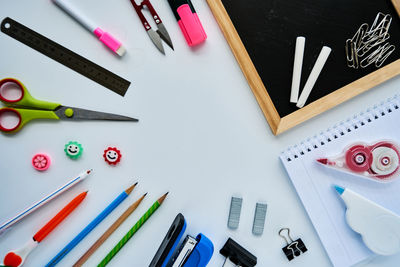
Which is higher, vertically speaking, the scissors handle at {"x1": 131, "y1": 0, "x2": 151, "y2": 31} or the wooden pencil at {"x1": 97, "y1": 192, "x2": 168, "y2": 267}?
the scissors handle at {"x1": 131, "y1": 0, "x2": 151, "y2": 31}

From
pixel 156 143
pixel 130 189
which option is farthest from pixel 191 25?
pixel 130 189

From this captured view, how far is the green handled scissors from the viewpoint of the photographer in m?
0.98

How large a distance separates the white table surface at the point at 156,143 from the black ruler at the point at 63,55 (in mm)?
17

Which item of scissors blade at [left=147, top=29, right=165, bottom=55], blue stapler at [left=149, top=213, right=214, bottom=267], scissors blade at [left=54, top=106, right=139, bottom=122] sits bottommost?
blue stapler at [left=149, top=213, right=214, bottom=267]

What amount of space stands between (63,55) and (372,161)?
2.93ft

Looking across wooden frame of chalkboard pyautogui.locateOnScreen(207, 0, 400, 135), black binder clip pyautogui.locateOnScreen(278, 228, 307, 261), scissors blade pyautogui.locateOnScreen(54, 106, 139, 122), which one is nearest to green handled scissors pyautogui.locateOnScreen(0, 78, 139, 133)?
scissors blade pyautogui.locateOnScreen(54, 106, 139, 122)

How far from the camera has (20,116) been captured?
3.24ft

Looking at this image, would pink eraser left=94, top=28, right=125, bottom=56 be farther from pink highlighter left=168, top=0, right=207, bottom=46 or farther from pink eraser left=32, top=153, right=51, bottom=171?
pink eraser left=32, top=153, right=51, bottom=171

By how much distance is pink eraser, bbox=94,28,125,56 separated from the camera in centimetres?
98

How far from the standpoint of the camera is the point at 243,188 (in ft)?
3.40

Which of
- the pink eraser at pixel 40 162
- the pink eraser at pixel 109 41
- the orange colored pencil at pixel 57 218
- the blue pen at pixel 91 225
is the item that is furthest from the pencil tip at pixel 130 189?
the pink eraser at pixel 109 41

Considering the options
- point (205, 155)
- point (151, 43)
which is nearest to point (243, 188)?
point (205, 155)

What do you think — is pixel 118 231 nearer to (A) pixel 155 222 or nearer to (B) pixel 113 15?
(A) pixel 155 222

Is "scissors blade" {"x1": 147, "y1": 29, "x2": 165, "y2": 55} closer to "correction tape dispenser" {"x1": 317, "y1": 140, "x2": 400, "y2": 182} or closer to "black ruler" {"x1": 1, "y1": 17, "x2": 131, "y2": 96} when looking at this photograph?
"black ruler" {"x1": 1, "y1": 17, "x2": 131, "y2": 96}
